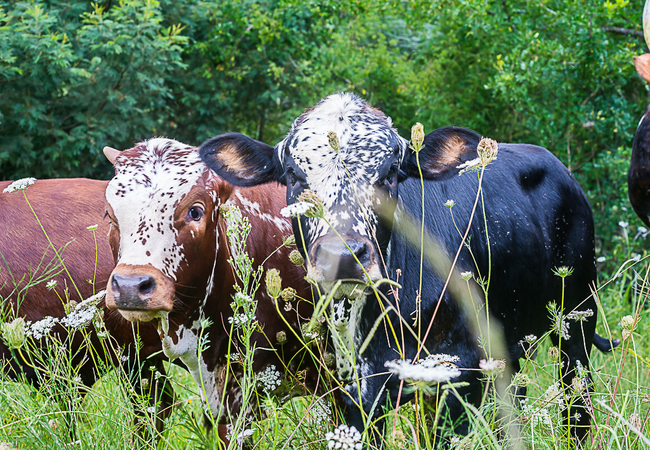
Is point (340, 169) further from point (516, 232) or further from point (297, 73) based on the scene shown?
point (297, 73)

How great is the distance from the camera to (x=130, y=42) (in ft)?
22.9

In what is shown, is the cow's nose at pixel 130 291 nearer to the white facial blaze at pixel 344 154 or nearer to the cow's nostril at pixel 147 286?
the cow's nostril at pixel 147 286

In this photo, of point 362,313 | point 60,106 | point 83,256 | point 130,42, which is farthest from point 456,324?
point 60,106

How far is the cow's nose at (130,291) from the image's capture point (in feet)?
7.36

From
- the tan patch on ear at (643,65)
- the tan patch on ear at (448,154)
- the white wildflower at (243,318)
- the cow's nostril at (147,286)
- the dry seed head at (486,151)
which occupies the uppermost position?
the tan patch on ear at (643,65)

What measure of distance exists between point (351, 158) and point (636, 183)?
1.20m

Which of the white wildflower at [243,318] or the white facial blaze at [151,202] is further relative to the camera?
the white facial blaze at [151,202]

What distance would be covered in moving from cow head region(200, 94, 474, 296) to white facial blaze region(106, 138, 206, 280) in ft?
0.64

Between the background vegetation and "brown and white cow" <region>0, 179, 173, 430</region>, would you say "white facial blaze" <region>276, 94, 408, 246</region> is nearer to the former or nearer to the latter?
"brown and white cow" <region>0, 179, 173, 430</region>

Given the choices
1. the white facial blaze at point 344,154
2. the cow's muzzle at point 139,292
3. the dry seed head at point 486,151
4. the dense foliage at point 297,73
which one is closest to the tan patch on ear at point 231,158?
the white facial blaze at point 344,154

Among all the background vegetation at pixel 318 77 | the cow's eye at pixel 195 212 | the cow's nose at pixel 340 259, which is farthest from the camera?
the background vegetation at pixel 318 77

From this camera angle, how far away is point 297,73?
Answer: 10188mm

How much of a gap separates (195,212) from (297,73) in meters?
7.92

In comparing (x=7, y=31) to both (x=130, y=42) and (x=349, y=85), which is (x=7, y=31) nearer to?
(x=130, y=42)
